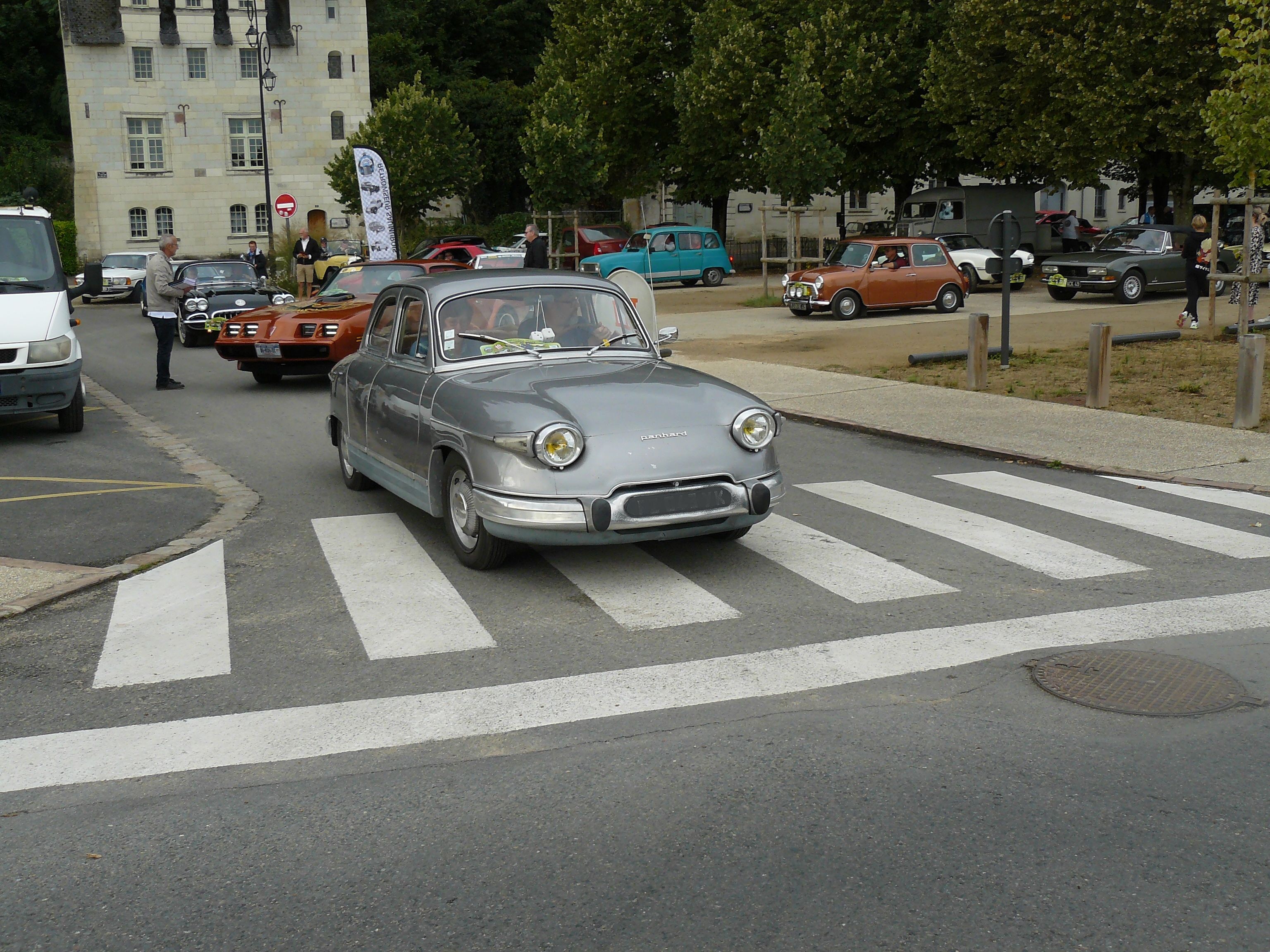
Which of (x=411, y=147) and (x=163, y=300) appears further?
(x=411, y=147)

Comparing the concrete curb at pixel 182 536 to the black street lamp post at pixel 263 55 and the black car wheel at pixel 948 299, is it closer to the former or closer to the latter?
the black car wheel at pixel 948 299

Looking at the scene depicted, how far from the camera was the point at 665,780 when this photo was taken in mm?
4473

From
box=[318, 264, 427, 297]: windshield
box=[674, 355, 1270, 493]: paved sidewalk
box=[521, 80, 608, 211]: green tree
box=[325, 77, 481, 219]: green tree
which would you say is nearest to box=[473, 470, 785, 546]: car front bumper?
box=[674, 355, 1270, 493]: paved sidewalk

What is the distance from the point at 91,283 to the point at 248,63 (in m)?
56.3

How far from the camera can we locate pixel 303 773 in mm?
4629

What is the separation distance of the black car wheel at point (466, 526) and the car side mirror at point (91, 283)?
7699 millimetres

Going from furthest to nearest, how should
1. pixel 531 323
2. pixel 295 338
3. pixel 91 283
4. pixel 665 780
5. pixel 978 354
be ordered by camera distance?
pixel 295 338 < pixel 978 354 < pixel 91 283 < pixel 531 323 < pixel 665 780

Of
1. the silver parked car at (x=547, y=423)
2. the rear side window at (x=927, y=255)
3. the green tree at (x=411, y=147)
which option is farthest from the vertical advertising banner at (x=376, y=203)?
the silver parked car at (x=547, y=423)

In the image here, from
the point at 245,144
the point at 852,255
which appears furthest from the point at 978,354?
the point at 245,144

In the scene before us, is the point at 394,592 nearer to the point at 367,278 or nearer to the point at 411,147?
the point at 367,278

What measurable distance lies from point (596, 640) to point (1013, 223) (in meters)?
12.6

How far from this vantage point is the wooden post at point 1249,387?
12.3 metres

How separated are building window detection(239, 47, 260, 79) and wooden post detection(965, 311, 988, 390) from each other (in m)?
56.8

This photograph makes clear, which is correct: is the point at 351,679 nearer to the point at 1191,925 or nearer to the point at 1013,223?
the point at 1191,925
